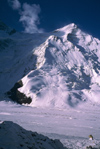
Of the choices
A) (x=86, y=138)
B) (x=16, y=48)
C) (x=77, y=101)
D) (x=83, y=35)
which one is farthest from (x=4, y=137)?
(x=83, y=35)

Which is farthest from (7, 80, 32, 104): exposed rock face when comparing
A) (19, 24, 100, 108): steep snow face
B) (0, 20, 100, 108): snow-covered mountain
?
(19, 24, 100, 108): steep snow face

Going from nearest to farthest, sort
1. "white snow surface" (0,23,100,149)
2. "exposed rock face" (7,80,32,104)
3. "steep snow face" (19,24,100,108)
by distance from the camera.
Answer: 1. "white snow surface" (0,23,100,149)
2. "steep snow face" (19,24,100,108)
3. "exposed rock face" (7,80,32,104)

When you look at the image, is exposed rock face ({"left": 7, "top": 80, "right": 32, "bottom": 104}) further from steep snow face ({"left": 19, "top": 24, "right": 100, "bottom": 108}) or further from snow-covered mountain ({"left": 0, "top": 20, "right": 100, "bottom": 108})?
steep snow face ({"left": 19, "top": 24, "right": 100, "bottom": 108})

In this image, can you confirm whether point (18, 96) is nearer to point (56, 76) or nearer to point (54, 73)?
point (56, 76)

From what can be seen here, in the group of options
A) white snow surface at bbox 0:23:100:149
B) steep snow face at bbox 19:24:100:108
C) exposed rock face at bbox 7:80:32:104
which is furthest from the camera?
exposed rock face at bbox 7:80:32:104

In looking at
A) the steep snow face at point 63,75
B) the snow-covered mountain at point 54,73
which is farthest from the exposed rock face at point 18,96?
the steep snow face at point 63,75

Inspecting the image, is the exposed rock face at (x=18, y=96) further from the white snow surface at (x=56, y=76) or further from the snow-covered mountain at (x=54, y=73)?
the white snow surface at (x=56, y=76)

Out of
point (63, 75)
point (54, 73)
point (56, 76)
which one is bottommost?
point (56, 76)

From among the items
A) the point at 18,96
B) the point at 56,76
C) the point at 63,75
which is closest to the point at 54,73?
the point at 56,76
